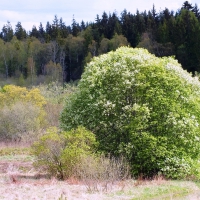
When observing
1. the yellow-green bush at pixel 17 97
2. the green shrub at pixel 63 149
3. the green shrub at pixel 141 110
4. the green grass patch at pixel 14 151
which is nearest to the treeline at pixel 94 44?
the yellow-green bush at pixel 17 97

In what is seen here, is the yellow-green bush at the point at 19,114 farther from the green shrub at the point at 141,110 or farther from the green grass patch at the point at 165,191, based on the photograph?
the green grass patch at the point at 165,191

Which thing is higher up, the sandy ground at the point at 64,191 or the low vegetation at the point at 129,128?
the low vegetation at the point at 129,128

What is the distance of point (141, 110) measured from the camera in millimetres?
17297

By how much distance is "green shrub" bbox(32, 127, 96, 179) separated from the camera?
1638 cm

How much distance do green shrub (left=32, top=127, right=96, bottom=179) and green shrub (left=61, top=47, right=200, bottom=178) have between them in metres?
1.68

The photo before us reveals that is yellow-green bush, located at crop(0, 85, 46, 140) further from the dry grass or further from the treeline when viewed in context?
the treeline

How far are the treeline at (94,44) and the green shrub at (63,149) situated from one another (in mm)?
42219

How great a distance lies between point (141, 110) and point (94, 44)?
5227 centimetres

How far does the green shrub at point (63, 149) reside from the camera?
16.4m

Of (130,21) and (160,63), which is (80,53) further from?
(160,63)

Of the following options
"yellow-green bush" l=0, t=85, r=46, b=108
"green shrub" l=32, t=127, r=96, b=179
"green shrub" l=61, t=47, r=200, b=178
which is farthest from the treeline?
"green shrub" l=32, t=127, r=96, b=179

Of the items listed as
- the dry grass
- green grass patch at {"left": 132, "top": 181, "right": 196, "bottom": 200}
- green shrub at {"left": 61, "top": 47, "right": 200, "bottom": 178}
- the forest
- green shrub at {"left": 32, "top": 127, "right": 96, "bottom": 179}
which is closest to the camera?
the dry grass

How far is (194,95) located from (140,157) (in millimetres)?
4542

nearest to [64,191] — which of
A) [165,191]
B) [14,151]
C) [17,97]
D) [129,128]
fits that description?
[165,191]
